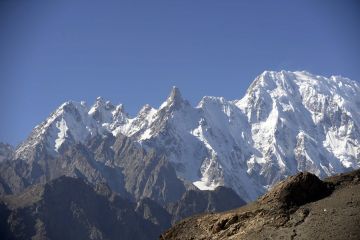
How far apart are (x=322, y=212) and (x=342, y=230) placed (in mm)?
3142

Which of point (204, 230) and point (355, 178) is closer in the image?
point (204, 230)

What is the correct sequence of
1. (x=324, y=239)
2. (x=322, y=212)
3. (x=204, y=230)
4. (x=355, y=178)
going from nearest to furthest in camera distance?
(x=324, y=239), (x=322, y=212), (x=204, y=230), (x=355, y=178)

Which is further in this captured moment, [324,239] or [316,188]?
[316,188]

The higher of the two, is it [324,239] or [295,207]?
[295,207]

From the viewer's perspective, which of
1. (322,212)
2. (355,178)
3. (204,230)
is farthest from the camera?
(355,178)

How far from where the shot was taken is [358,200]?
50969 millimetres

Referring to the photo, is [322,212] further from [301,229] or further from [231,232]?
[231,232]

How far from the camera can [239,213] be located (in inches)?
2048

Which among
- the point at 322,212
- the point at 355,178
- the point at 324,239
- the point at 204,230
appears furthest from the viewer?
the point at 355,178

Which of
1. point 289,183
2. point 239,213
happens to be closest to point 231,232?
point 239,213

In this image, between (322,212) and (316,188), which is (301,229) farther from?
(316,188)

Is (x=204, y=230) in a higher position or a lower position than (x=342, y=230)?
higher

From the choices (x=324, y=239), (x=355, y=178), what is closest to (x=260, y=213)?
(x=324, y=239)

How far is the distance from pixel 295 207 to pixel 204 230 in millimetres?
7267
